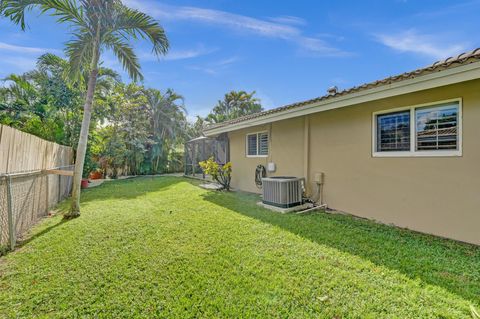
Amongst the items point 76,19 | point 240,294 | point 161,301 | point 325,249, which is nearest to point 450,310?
point 325,249

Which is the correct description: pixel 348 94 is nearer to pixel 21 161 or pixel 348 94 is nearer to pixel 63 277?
pixel 63 277

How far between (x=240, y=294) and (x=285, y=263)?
925 mm

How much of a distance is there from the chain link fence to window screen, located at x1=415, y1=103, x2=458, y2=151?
7.38 metres

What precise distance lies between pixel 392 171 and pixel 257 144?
16.5 ft

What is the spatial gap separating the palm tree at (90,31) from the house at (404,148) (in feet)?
14.0

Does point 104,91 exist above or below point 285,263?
above

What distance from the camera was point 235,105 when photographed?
24969mm

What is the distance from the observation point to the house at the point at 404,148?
381 cm

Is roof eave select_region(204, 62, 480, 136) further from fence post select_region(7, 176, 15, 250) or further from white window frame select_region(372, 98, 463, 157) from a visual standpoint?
fence post select_region(7, 176, 15, 250)

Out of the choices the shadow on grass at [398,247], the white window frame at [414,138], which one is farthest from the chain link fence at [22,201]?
the white window frame at [414,138]

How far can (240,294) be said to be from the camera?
248 cm

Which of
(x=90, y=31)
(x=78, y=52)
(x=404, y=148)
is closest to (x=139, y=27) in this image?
(x=90, y=31)

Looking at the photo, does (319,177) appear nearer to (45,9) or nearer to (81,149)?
(81,149)

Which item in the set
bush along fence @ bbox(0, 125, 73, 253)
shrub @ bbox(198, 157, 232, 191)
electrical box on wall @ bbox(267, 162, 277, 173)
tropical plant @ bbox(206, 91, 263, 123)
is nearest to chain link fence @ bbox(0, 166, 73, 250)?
bush along fence @ bbox(0, 125, 73, 253)
